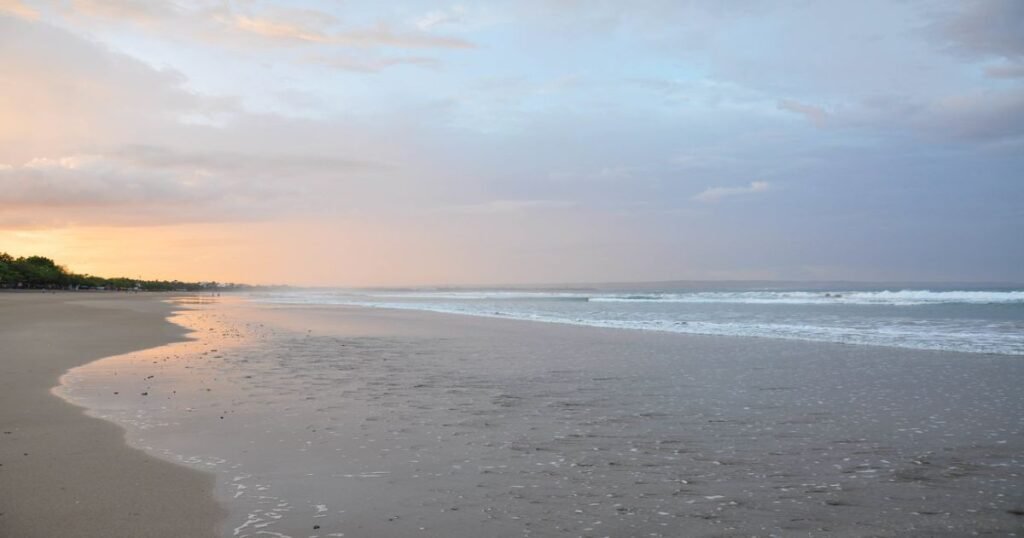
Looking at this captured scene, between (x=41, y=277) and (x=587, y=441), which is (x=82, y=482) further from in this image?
(x=41, y=277)

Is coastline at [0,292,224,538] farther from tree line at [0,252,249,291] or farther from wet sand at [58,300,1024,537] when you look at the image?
tree line at [0,252,249,291]

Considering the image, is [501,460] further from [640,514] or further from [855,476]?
[855,476]

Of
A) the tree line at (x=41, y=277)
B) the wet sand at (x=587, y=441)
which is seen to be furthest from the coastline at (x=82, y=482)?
the tree line at (x=41, y=277)

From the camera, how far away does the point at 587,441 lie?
7602 millimetres

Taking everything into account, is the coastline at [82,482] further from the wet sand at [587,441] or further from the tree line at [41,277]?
the tree line at [41,277]

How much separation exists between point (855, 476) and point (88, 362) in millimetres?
15627

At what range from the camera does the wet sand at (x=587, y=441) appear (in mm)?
5141

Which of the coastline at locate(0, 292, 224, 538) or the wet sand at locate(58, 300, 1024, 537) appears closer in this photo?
the coastline at locate(0, 292, 224, 538)

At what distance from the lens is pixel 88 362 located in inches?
594

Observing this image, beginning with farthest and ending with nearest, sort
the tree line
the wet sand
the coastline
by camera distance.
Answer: the tree line
the wet sand
the coastline

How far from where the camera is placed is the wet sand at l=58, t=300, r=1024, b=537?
5141 mm

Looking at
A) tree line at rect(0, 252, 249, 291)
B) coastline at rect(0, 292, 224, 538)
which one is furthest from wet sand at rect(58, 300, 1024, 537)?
tree line at rect(0, 252, 249, 291)

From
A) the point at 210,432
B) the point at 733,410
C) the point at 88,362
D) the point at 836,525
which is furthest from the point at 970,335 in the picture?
the point at 88,362

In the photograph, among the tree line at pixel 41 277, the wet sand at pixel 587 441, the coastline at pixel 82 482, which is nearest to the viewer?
the coastline at pixel 82 482
